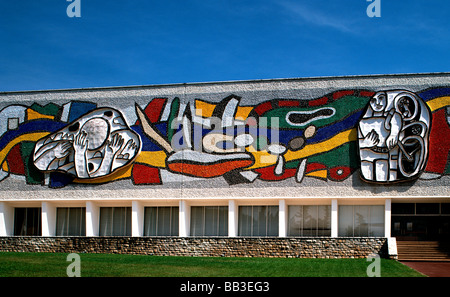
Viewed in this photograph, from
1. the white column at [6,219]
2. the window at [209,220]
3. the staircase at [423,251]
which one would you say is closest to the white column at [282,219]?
the window at [209,220]

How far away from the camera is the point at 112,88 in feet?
128

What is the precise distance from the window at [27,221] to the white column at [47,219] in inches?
40.2

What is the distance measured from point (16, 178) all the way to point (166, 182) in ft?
30.8

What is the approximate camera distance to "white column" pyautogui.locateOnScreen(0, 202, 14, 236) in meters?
39.3

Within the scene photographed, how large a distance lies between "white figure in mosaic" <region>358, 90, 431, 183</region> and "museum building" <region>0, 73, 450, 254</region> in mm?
55

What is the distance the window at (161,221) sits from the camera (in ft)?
127

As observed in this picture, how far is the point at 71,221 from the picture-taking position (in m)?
40.1

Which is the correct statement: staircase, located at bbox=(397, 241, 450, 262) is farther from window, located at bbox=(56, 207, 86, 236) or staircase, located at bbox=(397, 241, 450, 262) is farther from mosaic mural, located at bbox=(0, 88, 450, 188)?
window, located at bbox=(56, 207, 86, 236)

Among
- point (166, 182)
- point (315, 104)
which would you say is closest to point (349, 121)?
point (315, 104)

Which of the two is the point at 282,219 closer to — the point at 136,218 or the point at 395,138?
the point at 395,138

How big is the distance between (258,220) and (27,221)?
14.2 metres

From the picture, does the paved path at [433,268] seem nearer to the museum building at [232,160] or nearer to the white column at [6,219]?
the museum building at [232,160]

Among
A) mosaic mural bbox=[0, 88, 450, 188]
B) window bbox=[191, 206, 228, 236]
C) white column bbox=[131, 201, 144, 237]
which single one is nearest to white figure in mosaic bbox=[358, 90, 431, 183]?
mosaic mural bbox=[0, 88, 450, 188]
